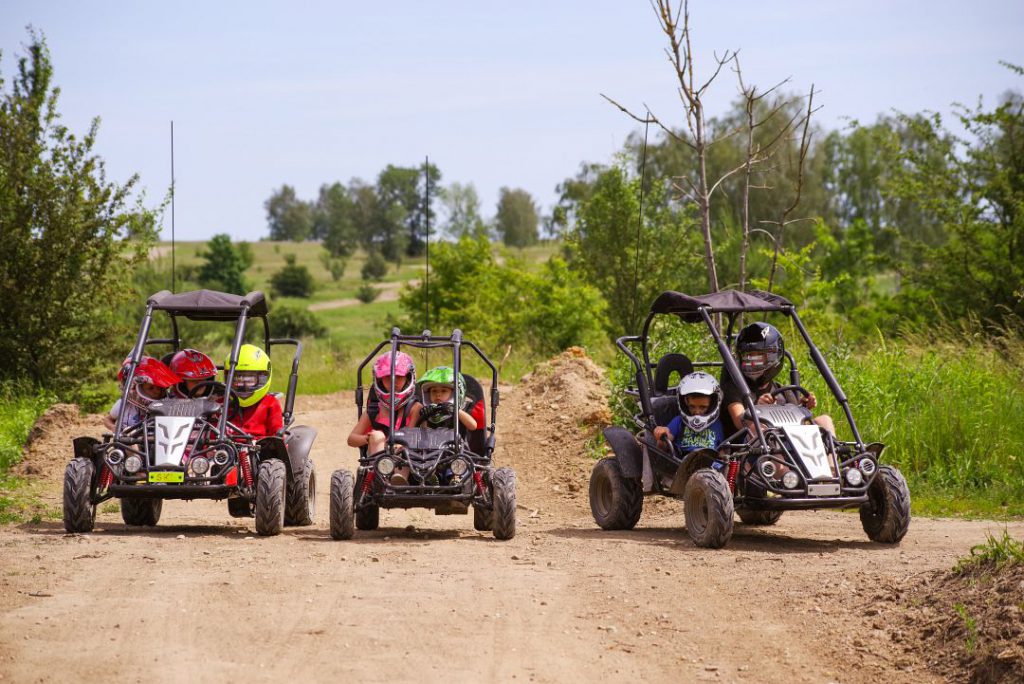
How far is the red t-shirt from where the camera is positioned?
13062mm

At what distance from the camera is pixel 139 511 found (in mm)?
13219

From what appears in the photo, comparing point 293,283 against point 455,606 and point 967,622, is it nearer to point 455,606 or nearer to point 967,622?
point 455,606

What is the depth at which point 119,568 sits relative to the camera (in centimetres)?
980

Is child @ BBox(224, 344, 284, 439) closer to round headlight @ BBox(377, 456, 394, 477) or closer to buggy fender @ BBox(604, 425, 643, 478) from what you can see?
round headlight @ BBox(377, 456, 394, 477)

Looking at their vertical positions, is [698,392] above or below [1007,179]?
below

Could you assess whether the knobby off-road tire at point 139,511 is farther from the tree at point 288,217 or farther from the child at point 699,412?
the tree at point 288,217

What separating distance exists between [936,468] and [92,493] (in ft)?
30.4

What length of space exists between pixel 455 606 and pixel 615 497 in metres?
4.44

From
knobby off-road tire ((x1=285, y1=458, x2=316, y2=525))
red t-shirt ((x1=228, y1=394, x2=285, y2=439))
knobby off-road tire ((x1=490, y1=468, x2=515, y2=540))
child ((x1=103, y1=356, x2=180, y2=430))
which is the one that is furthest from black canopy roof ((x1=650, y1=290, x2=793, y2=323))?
child ((x1=103, y1=356, x2=180, y2=430))

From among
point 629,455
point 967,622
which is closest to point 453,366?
point 629,455

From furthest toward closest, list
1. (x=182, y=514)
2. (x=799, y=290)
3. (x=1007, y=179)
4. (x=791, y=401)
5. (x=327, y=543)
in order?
(x=799, y=290), (x=1007, y=179), (x=182, y=514), (x=791, y=401), (x=327, y=543)

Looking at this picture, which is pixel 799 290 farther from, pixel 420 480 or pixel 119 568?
pixel 119 568

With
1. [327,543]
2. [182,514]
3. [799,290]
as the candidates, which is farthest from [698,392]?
[799,290]

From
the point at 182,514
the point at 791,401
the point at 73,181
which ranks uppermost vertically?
the point at 73,181
